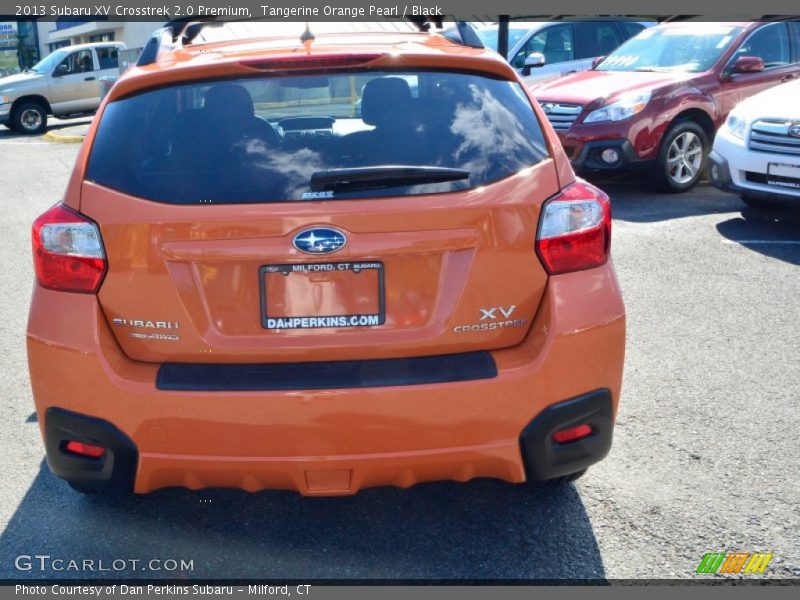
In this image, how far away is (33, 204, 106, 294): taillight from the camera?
2.98 meters

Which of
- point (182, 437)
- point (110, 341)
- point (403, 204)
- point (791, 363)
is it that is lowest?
point (791, 363)

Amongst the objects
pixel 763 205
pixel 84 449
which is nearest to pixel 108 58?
pixel 763 205

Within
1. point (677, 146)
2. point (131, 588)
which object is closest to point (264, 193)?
point (131, 588)

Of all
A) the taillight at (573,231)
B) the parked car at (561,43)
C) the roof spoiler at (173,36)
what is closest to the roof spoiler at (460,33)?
the taillight at (573,231)

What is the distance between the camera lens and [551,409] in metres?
3.01

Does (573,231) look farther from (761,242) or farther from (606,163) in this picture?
(606,163)

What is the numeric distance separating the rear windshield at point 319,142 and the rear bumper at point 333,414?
46cm

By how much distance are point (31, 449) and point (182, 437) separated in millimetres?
1616

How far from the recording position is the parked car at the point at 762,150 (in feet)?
26.3

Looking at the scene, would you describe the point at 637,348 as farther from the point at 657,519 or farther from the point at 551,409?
the point at 551,409

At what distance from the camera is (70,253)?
3014 mm

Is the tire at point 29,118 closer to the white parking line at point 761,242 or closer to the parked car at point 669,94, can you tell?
the parked car at point 669,94

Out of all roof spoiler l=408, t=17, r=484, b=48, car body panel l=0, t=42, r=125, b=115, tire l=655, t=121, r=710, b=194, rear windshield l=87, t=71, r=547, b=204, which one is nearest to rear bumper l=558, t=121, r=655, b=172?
tire l=655, t=121, r=710, b=194

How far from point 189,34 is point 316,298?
1.71m
